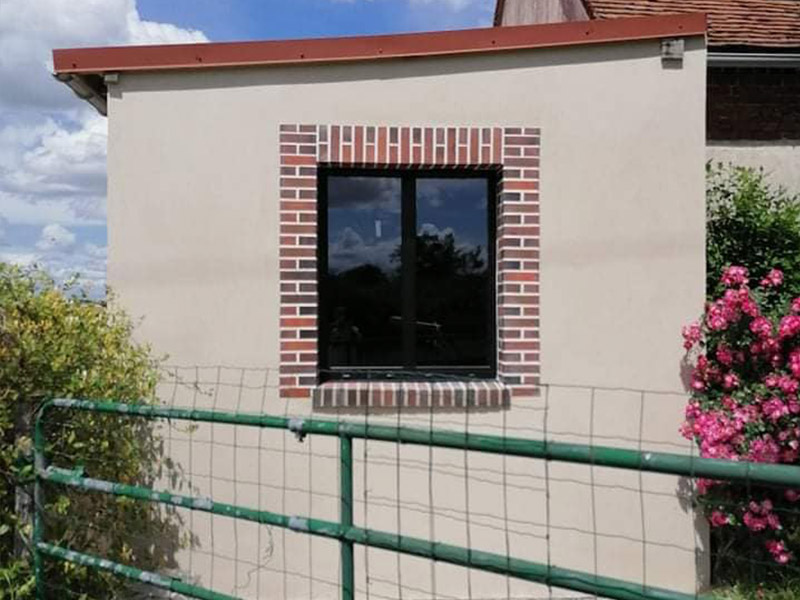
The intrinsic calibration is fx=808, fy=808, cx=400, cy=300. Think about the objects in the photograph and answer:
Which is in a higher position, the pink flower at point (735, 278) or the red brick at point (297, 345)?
the pink flower at point (735, 278)

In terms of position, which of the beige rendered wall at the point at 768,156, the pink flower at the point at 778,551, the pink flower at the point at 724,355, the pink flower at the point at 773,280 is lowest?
the pink flower at the point at 778,551

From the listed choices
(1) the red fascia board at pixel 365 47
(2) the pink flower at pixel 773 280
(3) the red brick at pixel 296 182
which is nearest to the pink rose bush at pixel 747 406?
(2) the pink flower at pixel 773 280

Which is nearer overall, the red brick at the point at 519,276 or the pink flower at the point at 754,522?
the pink flower at the point at 754,522

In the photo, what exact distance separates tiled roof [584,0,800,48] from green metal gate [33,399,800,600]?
5.70 metres

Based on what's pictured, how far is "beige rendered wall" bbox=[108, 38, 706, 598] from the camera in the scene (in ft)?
15.8

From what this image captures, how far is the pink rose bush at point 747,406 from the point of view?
15.7ft

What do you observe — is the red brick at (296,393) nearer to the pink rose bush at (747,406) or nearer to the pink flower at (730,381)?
the pink rose bush at (747,406)

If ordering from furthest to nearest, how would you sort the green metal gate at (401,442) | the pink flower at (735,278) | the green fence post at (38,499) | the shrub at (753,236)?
the shrub at (753,236) → the pink flower at (735,278) → the green fence post at (38,499) → the green metal gate at (401,442)

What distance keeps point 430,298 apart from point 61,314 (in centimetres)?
221

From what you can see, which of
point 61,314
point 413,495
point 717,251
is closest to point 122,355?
point 61,314

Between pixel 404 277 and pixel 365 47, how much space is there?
1.42 metres

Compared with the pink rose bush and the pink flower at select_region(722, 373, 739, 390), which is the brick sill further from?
the pink flower at select_region(722, 373, 739, 390)

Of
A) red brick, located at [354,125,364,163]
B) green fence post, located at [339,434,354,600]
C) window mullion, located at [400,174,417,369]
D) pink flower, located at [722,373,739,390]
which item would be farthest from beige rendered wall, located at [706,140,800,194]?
green fence post, located at [339,434,354,600]

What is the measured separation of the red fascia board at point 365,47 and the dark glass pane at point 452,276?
33.4 inches
